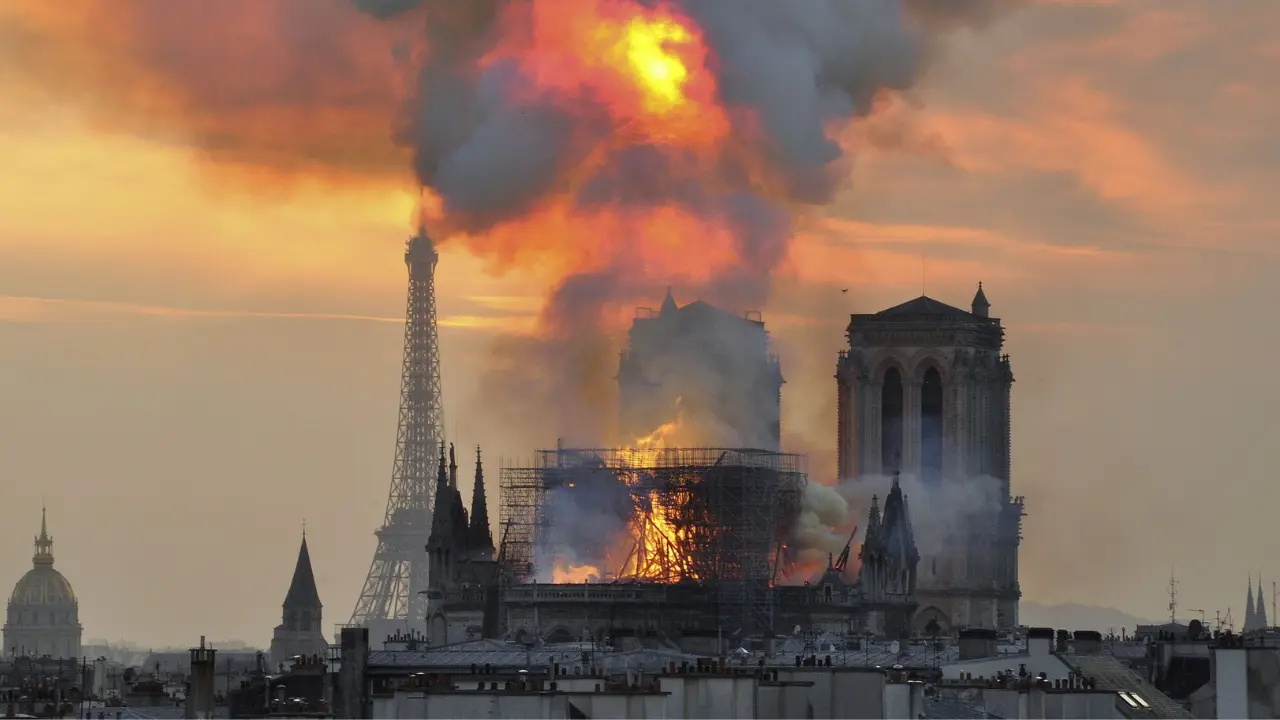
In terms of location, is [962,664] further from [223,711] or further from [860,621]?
[860,621]

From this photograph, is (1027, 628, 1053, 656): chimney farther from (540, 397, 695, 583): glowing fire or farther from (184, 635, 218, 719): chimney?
(540, 397, 695, 583): glowing fire

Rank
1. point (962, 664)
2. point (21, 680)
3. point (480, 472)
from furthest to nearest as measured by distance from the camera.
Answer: point (480, 472), point (21, 680), point (962, 664)

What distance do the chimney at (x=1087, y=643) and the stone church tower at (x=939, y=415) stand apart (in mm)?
76408

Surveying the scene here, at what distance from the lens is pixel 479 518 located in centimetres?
17912

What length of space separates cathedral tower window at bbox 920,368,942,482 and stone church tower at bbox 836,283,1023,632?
0.04m

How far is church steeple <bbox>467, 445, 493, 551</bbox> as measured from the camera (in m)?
178

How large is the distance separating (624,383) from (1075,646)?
56.7 meters

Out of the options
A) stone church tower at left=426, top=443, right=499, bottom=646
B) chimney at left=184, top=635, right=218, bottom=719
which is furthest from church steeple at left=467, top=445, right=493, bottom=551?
chimney at left=184, top=635, right=218, bottom=719

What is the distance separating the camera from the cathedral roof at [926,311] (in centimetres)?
19450

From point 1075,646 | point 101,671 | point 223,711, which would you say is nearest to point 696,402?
point 101,671

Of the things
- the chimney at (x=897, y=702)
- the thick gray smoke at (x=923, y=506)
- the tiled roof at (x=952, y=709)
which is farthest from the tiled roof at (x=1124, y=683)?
the thick gray smoke at (x=923, y=506)

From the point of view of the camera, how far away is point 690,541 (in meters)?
166

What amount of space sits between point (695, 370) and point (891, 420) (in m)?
28.6

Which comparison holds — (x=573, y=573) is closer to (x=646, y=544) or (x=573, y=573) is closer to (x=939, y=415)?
(x=646, y=544)
